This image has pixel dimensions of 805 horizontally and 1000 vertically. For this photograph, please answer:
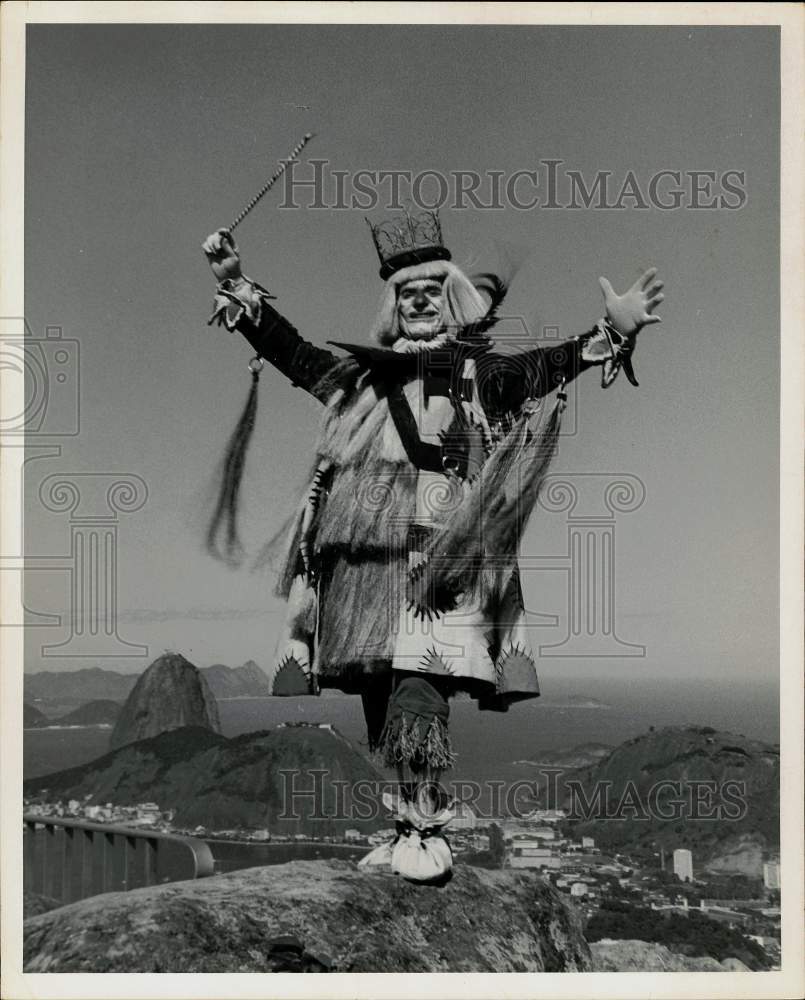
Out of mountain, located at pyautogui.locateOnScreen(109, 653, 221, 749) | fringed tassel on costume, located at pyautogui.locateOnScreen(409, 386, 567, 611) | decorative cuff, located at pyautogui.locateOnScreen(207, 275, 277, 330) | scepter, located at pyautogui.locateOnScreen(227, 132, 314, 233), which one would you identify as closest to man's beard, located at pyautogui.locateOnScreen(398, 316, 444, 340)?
fringed tassel on costume, located at pyautogui.locateOnScreen(409, 386, 567, 611)

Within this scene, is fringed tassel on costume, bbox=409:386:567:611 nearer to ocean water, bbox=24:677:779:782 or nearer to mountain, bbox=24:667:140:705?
ocean water, bbox=24:677:779:782

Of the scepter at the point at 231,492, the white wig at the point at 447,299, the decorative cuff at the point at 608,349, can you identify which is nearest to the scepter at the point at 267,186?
the scepter at the point at 231,492

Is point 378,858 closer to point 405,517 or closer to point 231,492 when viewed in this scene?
point 405,517

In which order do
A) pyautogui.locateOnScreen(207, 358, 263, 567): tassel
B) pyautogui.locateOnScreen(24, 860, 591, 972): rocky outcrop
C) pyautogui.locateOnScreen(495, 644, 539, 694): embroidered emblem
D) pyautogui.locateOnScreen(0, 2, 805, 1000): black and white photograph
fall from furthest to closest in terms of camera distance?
pyautogui.locateOnScreen(207, 358, 263, 567): tassel → pyautogui.locateOnScreen(0, 2, 805, 1000): black and white photograph → pyautogui.locateOnScreen(495, 644, 539, 694): embroidered emblem → pyautogui.locateOnScreen(24, 860, 591, 972): rocky outcrop

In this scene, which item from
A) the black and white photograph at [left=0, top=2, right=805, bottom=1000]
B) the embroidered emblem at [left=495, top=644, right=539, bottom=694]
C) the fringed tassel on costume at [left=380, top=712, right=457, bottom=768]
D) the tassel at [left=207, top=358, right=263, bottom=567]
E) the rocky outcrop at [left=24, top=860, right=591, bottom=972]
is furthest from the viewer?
the tassel at [left=207, top=358, right=263, bottom=567]

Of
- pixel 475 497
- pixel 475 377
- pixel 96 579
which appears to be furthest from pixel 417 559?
pixel 96 579

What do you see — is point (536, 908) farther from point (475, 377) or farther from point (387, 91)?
point (387, 91)

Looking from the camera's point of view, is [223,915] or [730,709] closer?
[223,915]
